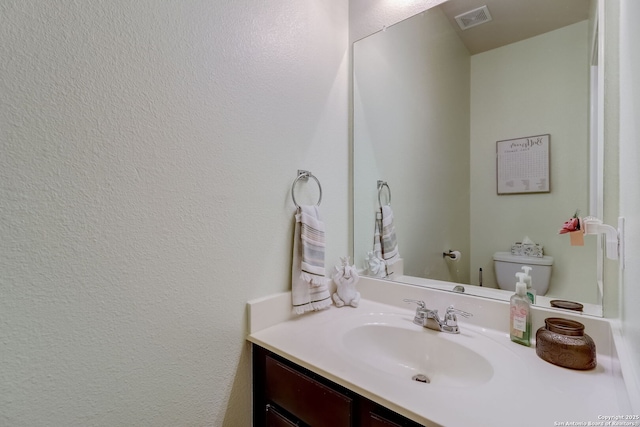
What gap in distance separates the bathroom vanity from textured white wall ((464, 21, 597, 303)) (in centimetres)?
20

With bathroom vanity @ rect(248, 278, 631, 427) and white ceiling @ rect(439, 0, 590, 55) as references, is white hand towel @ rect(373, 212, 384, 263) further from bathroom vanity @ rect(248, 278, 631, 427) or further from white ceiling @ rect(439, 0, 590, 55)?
white ceiling @ rect(439, 0, 590, 55)

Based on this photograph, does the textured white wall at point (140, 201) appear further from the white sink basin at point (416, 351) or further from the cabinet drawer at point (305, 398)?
the white sink basin at point (416, 351)

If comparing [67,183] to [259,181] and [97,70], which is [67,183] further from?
[259,181]

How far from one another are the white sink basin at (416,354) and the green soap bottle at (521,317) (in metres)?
0.15

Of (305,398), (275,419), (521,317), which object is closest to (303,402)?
(305,398)

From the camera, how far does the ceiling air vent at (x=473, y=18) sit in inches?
43.4

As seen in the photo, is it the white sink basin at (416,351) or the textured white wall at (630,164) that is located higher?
the textured white wall at (630,164)

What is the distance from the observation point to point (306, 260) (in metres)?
1.07

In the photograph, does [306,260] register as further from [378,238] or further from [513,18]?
[513,18]

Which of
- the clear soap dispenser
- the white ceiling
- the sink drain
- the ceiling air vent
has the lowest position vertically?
the sink drain

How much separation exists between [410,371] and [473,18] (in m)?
1.38

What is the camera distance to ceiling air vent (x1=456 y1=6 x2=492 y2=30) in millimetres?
1103

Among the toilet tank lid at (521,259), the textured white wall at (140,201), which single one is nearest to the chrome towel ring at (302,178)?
the textured white wall at (140,201)

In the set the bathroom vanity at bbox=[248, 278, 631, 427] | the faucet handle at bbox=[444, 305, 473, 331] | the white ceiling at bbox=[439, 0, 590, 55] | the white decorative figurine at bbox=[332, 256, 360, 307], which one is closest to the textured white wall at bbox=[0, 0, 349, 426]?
the bathroom vanity at bbox=[248, 278, 631, 427]
